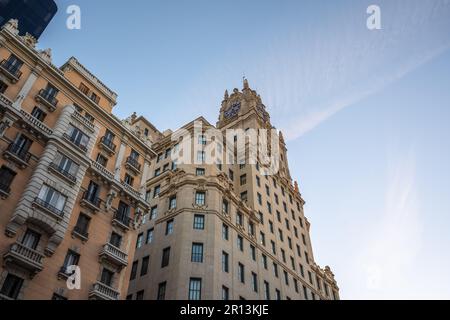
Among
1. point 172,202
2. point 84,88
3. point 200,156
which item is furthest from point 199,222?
point 84,88

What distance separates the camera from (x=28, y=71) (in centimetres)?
3278

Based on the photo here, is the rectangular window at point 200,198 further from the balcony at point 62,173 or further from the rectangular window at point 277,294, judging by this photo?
the balcony at point 62,173

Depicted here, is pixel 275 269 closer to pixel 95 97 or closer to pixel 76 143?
pixel 76 143

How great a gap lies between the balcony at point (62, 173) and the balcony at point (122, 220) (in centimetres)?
499

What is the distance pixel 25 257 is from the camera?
23734 mm

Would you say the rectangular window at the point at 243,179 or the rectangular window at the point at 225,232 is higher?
the rectangular window at the point at 243,179

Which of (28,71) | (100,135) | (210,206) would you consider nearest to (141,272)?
(210,206)

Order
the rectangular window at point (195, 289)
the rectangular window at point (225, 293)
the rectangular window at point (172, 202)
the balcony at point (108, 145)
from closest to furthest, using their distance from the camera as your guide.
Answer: the balcony at point (108, 145) < the rectangular window at point (195, 289) < the rectangular window at point (225, 293) < the rectangular window at point (172, 202)


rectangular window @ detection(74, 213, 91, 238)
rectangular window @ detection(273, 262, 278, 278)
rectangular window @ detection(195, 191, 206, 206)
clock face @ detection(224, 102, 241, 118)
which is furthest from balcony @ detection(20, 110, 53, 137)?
clock face @ detection(224, 102, 241, 118)

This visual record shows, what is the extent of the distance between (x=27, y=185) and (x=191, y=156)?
91.1 ft

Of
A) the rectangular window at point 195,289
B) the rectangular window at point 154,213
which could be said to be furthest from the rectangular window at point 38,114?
the rectangular window at point 195,289

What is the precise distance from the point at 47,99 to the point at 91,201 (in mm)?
10204

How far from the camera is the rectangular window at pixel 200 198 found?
4569 cm
